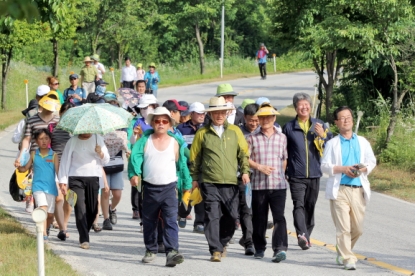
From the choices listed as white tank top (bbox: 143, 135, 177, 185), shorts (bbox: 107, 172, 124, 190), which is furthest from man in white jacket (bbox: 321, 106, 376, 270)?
shorts (bbox: 107, 172, 124, 190)

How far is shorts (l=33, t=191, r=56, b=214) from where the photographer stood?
10430mm

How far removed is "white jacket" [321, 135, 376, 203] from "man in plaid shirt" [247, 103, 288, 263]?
0.64 metres

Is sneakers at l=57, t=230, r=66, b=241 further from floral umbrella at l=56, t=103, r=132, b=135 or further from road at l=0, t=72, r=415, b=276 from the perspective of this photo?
floral umbrella at l=56, t=103, r=132, b=135

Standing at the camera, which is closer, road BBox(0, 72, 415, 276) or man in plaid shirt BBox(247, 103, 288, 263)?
road BBox(0, 72, 415, 276)

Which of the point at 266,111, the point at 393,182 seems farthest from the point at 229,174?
the point at 393,182

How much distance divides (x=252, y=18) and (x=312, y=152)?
63.1 metres

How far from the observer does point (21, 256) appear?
9289mm

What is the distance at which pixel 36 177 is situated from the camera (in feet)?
34.5

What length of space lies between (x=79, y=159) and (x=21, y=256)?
4.89ft

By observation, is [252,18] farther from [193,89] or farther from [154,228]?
[154,228]

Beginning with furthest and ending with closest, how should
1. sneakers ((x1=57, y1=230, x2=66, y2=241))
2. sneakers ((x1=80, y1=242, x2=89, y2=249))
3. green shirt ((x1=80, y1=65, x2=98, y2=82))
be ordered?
green shirt ((x1=80, y1=65, x2=98, y2=82)) < sneakers ((x1=57, y1=230, x2=66, y2=241)) < sneakers ((x1=80, y1=242, x2=89, y2=249))

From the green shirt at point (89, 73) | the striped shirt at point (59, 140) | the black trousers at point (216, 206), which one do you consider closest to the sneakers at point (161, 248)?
the black trousers at point (216, 206)

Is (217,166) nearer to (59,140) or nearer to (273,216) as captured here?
(273,216)

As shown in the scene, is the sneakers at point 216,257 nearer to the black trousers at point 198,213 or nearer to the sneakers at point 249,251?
the sneakers at point 249,251
